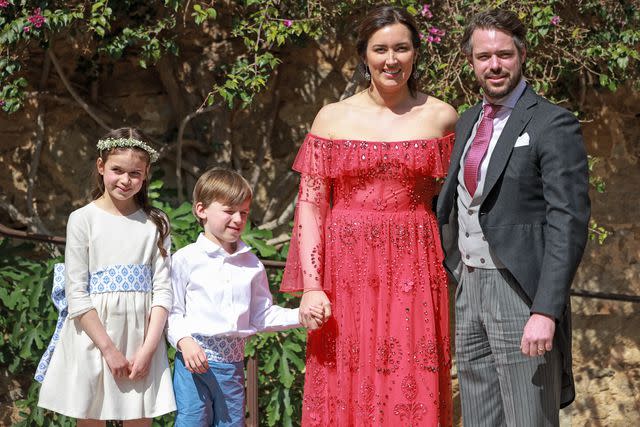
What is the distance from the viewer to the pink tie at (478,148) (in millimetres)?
2840

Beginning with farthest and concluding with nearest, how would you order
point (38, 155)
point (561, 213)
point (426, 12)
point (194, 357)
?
point (38, 155) < point (426, 12) < point (194, 357) < point (561, 213)

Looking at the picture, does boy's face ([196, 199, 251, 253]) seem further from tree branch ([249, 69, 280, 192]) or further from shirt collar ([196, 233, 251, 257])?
tree branch ([249, 69, 280, 192])

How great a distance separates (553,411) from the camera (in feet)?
9.01

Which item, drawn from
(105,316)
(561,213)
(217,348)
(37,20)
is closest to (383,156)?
(561,213)

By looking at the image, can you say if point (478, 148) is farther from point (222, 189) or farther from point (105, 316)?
point (105, 316)

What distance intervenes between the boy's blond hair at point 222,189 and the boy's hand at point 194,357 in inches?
20.2

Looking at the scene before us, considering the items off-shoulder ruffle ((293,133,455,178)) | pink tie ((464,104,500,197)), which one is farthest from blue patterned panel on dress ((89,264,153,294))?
pink tie ((464,104,500,197))

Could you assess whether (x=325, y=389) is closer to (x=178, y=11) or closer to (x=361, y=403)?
(x=361, y=403)

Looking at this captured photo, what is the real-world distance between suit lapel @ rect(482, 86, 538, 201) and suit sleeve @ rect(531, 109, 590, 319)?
0.33ft

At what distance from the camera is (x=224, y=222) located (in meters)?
3.29

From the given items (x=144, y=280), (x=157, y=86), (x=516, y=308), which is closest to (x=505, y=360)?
(x=516, y=308)

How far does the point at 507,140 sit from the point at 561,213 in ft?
0.94

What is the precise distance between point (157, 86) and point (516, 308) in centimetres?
343

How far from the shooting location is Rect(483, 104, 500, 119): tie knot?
2.88 metres
